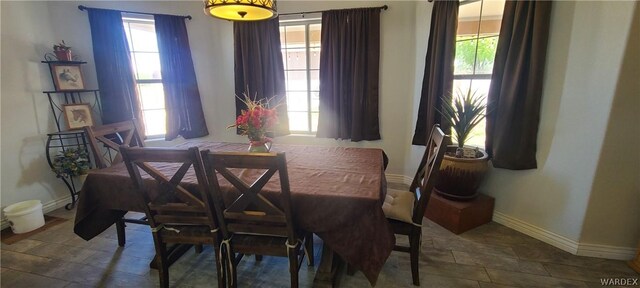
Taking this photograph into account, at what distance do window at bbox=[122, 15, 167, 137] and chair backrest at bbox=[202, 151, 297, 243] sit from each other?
267cm

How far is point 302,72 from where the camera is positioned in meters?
3.61

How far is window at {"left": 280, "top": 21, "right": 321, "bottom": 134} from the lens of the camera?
3480 mm

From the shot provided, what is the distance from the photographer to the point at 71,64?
280 cm

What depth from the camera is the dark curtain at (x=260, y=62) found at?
11.1ft

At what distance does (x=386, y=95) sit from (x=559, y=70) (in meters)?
1.66

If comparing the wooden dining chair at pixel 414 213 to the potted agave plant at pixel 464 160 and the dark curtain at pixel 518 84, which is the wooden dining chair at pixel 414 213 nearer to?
the potted agave plant at pixel 464 160

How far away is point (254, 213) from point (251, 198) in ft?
0.37

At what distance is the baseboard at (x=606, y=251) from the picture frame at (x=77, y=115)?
4764 millimetres

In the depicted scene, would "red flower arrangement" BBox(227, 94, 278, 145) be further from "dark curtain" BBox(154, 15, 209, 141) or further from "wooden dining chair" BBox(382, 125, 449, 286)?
"dark curtain" BBox(154, 15, 209, 141)

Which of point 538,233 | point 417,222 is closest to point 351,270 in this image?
point 417,222

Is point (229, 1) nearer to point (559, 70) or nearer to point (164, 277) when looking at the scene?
point (164, 277)

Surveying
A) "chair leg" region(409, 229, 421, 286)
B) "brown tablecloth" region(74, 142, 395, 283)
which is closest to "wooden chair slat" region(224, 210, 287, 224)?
"brown tablecloth" region(74, 142, 395, 283)

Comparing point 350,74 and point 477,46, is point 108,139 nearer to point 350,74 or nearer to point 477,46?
point 350,74

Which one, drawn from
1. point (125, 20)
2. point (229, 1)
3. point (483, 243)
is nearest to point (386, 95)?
point (483, 243)
